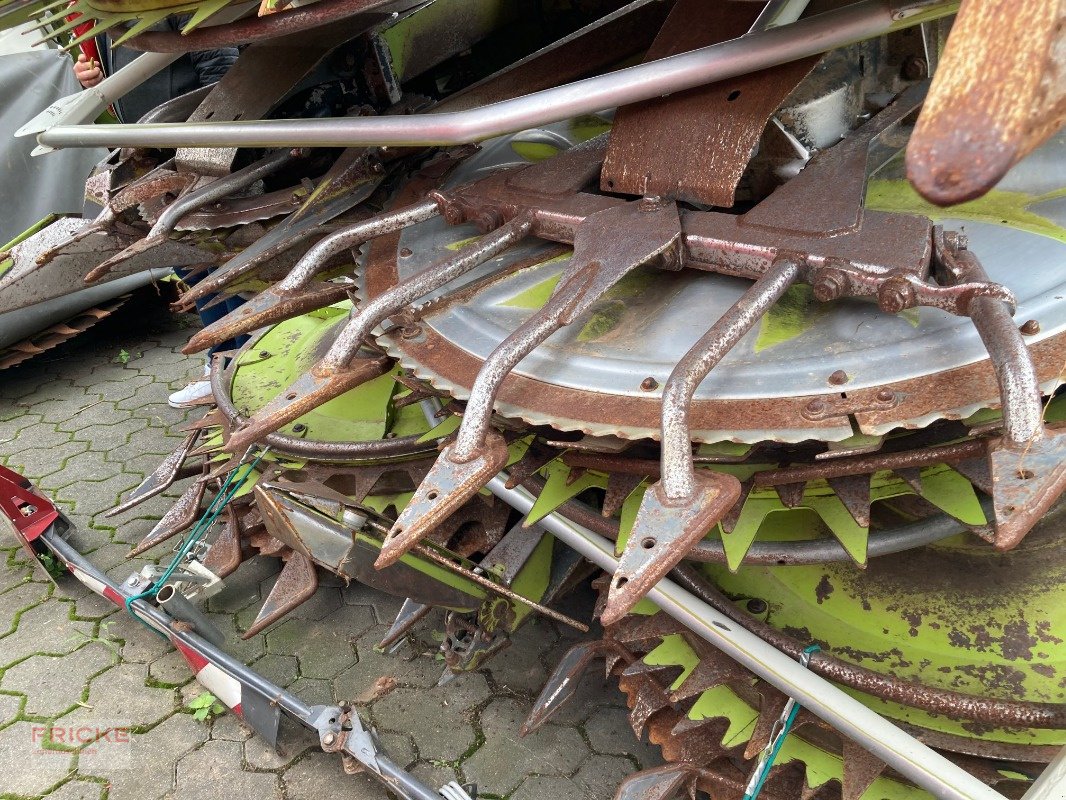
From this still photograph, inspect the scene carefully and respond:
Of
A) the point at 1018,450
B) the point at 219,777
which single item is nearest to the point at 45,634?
the point at 219,777

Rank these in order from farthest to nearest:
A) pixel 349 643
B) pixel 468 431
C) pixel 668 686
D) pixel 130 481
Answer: pixel 130 481 < pixel 349 643 < pixel 668 686 < pixel 468 431

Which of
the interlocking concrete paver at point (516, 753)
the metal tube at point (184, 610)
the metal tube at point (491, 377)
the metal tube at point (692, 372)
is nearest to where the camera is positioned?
the metal tube at point (692, 372)

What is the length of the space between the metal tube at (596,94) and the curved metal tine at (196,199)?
27 centimetres

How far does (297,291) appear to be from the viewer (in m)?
1.72

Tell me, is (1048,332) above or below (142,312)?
above

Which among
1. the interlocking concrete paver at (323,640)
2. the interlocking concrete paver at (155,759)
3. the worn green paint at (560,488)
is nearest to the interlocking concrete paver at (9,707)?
the interlocking concrete paver at (155,759)

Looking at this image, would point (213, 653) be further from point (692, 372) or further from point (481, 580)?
point (692, 372)

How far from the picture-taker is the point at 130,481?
12.0 ft

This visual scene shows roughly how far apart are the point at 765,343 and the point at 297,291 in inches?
34.6

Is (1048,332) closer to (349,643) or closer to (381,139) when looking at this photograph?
(381,139)

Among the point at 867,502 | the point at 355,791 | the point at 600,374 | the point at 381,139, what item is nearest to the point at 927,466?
the point at 867,502

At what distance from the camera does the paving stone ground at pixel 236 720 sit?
2.28 meters

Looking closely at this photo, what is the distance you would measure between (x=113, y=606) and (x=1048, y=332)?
2.90 m

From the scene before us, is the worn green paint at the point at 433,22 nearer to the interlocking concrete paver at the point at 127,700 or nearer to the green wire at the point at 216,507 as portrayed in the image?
the green wire at the point at 216,507
